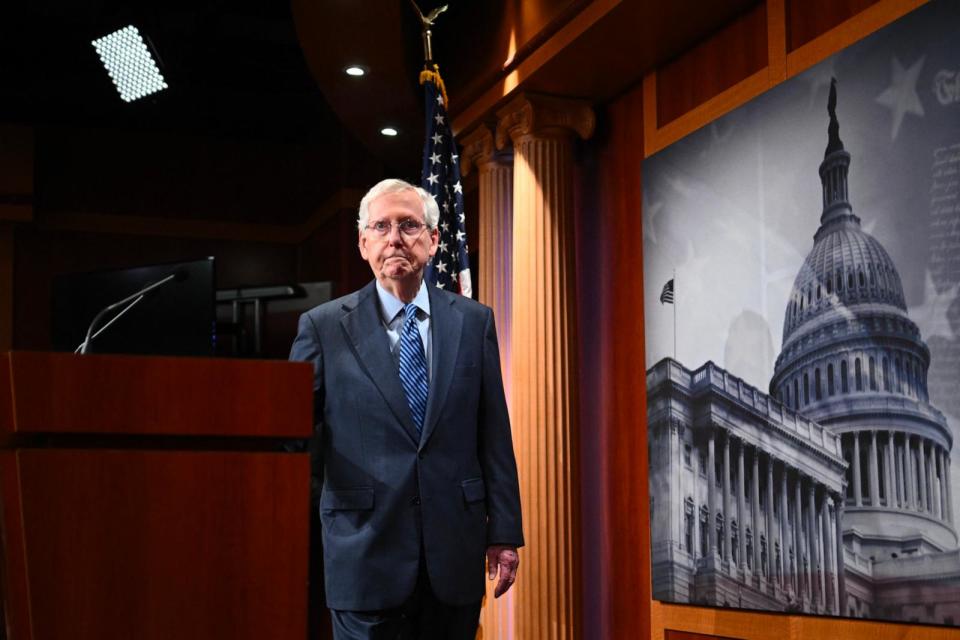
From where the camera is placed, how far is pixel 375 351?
2.50 metres

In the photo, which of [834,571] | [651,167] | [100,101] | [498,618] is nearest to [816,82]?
[651,167]

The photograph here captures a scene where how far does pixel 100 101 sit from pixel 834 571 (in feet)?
21.8

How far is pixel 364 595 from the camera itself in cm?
234

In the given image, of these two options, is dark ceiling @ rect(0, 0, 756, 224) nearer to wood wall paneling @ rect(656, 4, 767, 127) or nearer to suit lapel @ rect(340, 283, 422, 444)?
wood wall paneling @ rect(656, 4, 767, 127)

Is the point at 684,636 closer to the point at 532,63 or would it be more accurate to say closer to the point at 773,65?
the point at 773,65

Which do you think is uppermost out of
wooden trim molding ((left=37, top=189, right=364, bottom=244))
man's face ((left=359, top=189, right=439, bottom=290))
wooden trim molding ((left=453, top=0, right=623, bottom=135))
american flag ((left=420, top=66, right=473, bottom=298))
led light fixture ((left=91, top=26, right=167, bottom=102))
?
led light fixture ((left=91, top=26, right=167, bottom=102))

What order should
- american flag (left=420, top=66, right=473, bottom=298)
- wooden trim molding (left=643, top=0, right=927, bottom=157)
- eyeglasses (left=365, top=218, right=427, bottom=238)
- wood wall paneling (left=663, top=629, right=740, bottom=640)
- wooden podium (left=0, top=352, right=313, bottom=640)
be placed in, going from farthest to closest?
american flag (left=420, top=66, right=473, bottom=298) < wood wall paneling (left=663, top=629, right=740, bottom=640) < wooden trim molding (left=643, top=0, right=927, bottom=157) < eyeglasses (left=365, top=218, right=427, bottom=238) < wooden podium (left=0, top=352, right=313, bottom=640)

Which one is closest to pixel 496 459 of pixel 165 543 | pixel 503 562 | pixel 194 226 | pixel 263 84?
pixel 503 562

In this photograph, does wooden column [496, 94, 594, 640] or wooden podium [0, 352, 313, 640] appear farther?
wooden column [496, 94, 594, 640]

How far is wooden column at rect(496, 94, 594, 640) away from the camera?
4.57 metres

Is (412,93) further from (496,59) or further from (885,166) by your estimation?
→ (885,166)

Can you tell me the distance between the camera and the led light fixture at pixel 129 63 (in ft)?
21.9

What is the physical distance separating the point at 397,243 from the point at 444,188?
77.3 inches

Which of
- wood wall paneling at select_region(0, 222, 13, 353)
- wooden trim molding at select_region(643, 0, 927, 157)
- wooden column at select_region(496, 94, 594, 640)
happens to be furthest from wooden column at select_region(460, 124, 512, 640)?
wood wall paneling at select_region(0, 222, 13, 353)
